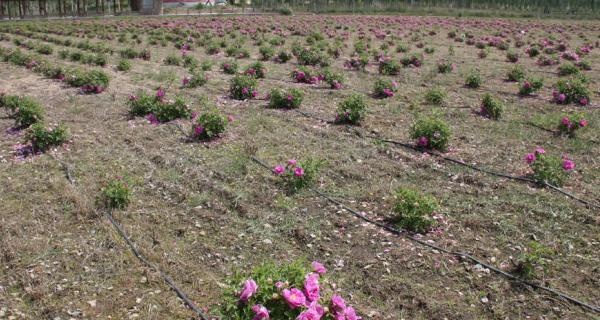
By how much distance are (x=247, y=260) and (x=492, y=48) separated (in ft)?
69.3

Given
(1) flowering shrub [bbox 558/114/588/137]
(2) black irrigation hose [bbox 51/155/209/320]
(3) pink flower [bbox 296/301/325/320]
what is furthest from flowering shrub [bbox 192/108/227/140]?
(1) flowering shrub [bbox 558/114/588/137]

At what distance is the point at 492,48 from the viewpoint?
22922 mm

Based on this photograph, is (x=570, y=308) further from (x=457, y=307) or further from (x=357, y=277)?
(x=357, y=277)

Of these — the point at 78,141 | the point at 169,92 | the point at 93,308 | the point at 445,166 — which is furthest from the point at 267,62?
the point at 93,308

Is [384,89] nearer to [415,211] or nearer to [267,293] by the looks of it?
[415,211]

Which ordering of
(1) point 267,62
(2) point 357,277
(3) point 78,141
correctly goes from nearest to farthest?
(2) point 357,277 → (3) point 78,141 → (1) point 267,62

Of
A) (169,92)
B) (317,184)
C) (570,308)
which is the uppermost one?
(169,92)

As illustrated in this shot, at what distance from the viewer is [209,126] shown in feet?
27.3

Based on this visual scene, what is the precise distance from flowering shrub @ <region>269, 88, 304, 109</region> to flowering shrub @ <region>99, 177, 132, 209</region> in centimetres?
494

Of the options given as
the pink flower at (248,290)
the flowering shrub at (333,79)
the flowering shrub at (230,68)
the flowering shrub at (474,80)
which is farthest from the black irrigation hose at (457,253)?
the flowering shrub at (230,68)

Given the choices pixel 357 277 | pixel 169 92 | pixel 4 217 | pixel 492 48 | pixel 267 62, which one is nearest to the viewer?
pixel 357 277

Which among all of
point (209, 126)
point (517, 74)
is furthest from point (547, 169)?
point (517, 74)

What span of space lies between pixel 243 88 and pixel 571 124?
677 centimetres

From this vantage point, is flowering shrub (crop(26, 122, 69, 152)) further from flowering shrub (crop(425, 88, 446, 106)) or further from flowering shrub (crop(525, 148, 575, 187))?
flowering shrub (crop(425, 88, 446, 106))
